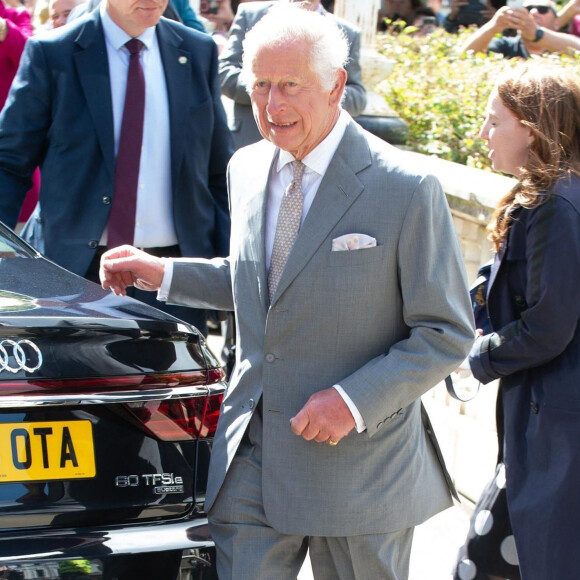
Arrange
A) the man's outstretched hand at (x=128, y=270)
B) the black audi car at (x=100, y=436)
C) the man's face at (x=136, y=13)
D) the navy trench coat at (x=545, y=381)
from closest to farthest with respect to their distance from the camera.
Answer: the black audi car at (x=100, y=436) → the man's outstretched hand at (x=128, y=270) → the navy trench coat at (x=545, y=381) → the man's face at (x=136, y=13)

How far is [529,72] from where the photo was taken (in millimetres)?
3184

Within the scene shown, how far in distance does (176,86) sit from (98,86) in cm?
30

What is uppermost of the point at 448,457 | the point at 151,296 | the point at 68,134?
the point at 68,134

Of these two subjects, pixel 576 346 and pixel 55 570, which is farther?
pixel 576 346

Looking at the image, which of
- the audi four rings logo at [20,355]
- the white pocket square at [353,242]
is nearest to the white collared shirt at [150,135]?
the audi four rings logo at [20,355]

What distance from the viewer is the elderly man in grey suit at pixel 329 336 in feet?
8.05

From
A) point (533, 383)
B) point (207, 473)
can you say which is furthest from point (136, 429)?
point (533, 383)

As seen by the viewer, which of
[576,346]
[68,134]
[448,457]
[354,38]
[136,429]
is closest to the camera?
[136,429]

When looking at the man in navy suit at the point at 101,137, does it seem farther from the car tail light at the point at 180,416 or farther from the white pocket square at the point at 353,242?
the white pocket square at the point at 353,242

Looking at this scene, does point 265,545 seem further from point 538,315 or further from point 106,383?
point 538,315

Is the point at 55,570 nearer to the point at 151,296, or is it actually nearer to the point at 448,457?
the point at 151,296

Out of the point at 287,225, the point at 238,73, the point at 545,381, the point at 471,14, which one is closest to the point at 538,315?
the point at 545,381

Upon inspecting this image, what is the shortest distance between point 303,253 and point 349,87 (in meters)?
3.56

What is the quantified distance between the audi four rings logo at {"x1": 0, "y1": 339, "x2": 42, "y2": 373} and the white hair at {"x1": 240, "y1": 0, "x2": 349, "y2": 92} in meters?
0.79
